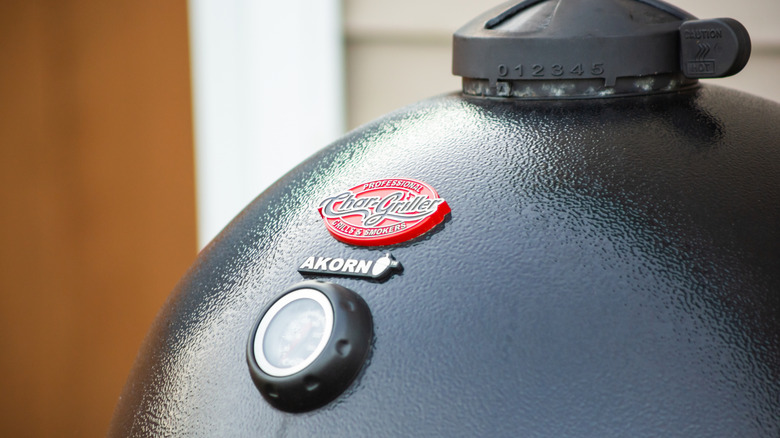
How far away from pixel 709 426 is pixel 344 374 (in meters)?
0.28

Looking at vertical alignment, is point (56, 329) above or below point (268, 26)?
below

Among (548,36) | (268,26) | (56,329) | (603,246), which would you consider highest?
(548,36)

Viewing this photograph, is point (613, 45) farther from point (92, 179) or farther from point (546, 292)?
point (92, 179)

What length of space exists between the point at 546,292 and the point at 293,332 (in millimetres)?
220

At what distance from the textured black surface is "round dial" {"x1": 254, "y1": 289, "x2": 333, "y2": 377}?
0.03m

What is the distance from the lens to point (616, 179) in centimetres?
72

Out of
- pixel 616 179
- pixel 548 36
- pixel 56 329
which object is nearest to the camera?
pixel 616 179

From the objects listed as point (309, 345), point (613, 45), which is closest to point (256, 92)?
point (613, 45)

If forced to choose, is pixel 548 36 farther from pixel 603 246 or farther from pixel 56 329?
pixel 56 329

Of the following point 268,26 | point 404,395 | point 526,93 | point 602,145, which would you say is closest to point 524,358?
point 404,395

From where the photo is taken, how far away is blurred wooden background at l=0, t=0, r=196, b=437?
290 cm

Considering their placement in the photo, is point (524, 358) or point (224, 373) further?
point (224, 373)

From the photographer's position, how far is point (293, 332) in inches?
27.6

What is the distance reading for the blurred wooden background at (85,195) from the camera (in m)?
2.90
